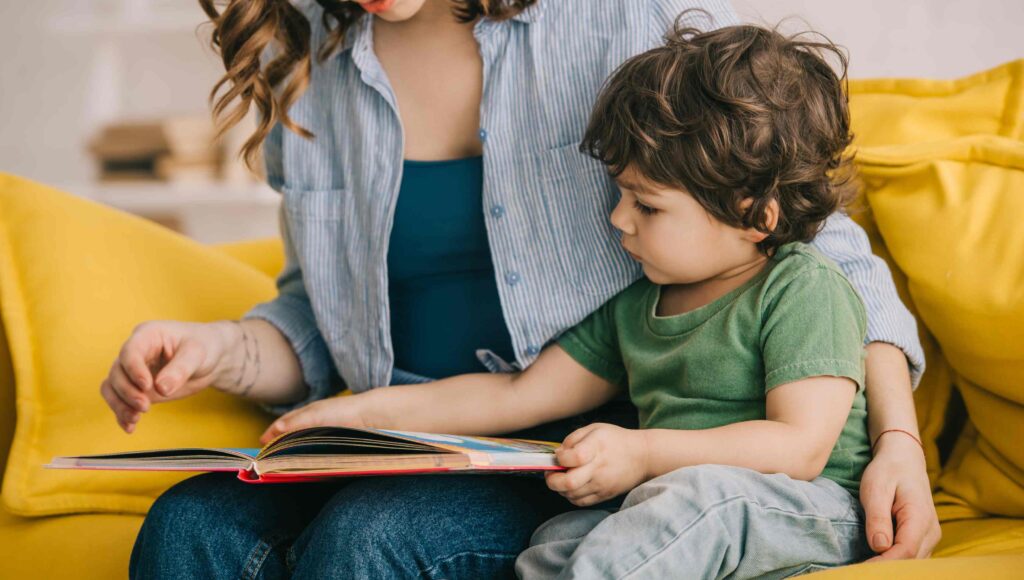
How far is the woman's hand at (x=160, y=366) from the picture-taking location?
3.25 ft

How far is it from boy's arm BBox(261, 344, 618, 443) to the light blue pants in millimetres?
216

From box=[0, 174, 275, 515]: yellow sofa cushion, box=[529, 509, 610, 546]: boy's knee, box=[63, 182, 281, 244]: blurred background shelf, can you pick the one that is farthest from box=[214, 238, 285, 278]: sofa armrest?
box=[63, 182, 281, 244]: blurred background shelf

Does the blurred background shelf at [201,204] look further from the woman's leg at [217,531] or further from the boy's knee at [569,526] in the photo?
the boy's knee at [569,526]

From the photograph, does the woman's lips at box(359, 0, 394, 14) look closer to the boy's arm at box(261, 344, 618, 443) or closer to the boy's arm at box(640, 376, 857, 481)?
the boy's arm at box(261, 344, 618, 443)

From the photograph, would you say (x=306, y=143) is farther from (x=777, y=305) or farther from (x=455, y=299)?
(x=777, y=305)

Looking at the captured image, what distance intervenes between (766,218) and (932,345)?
304 millimetres

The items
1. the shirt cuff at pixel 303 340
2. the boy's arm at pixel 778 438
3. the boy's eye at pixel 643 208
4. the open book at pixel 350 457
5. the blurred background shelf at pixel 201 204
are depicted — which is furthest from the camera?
the blurred background shelf at pixel 201 204

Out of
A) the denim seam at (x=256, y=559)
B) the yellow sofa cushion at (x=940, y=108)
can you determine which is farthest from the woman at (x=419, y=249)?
the yellow sofa cushion at (x=940, y=108)

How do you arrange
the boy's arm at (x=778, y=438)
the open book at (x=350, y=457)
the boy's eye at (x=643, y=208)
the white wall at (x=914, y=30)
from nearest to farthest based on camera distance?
1. the open book at (x=350, y=457)
2. the boy's arm at (x=778, y=438)
3. the boy's eye at (x=643, y=208)
4. the white wall at (x=914, y=30)

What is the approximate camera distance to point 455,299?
3.60 ft

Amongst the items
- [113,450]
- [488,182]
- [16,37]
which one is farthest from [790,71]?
[16,37]

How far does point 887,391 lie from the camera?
920 millimetres

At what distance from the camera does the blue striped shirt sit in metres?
1.03

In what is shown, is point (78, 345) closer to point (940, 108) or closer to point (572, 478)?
point (572, 478)
